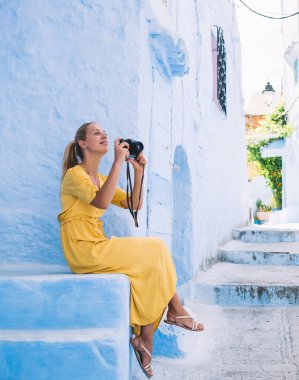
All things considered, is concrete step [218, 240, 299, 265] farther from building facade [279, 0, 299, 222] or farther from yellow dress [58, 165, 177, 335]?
building facade [279, 0, 299, 222]

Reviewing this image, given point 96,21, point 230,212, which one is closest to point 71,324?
point 96,21

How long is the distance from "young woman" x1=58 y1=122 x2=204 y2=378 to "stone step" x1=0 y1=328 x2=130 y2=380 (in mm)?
266

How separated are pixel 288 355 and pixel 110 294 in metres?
1.93

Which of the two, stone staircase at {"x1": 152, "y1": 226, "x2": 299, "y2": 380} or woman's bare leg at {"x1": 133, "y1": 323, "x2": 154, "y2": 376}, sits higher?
woman's bare leg at {"x1": 133, "y1": 323, "x2": 154, "y2": 376}

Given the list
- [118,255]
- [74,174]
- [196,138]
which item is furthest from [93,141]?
[196,138]

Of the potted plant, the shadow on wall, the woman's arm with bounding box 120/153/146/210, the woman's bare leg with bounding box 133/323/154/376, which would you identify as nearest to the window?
the shadow on wall

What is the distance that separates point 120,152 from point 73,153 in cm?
37

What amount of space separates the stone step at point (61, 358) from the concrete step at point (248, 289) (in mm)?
2783

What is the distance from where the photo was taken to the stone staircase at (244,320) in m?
3.52

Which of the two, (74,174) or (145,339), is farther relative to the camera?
(74,174)

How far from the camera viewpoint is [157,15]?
3.96 meters

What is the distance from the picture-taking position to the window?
24.5 feet

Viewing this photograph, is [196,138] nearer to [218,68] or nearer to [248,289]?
[248,289]

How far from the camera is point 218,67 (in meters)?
7.84
